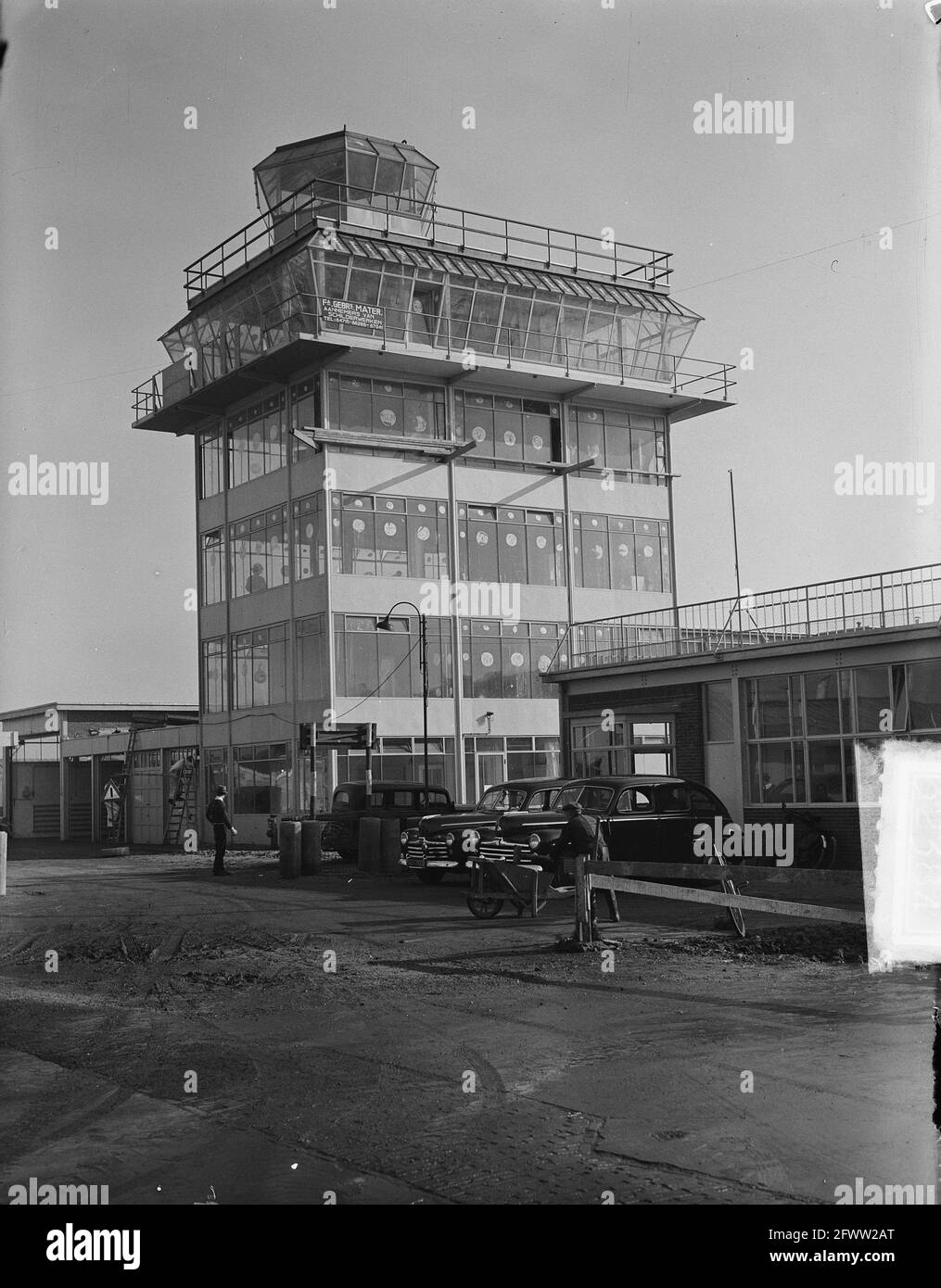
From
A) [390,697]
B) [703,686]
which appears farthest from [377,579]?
[703,686]

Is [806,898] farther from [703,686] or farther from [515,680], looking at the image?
[515,680]

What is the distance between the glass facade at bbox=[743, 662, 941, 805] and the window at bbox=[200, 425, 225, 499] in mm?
25790

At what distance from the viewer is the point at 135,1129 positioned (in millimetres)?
6969

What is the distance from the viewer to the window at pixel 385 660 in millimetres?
41375

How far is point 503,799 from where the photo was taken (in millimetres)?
23812

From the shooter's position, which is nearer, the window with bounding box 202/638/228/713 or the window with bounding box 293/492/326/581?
the window with bounding box 293/492/326/581

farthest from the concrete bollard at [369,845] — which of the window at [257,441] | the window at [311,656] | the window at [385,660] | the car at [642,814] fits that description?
the window at [257,441]

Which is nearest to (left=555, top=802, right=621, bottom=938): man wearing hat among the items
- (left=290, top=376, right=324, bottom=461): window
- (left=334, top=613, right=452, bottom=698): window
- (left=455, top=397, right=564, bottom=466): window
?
(left=334, top=613, right=452, bottom=698): window

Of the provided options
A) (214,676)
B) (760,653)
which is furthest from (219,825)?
(214,676)

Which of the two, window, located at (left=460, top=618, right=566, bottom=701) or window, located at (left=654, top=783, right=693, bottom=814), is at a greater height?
window, located at (left=460, top=618, right=566, bottom=701)

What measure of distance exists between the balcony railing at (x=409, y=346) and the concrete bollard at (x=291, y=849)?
1835 cm

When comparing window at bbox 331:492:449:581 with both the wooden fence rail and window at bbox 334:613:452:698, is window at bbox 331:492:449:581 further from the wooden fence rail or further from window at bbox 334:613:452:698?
the wooden fence rail

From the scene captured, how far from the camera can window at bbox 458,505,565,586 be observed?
4431 cm

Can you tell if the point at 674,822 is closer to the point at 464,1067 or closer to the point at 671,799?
the point at 671,799
